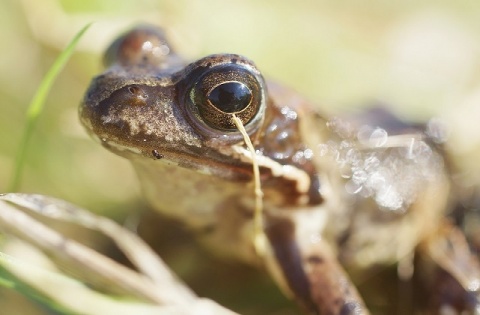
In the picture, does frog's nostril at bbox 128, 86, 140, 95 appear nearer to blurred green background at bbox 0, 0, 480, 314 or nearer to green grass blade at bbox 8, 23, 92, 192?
green grass blade at bbox 8, 23, 92, 192

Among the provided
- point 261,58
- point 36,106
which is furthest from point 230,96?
point 261,58

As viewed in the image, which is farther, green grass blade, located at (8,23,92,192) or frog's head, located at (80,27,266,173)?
green grass blade, located at (8,23,92,192)

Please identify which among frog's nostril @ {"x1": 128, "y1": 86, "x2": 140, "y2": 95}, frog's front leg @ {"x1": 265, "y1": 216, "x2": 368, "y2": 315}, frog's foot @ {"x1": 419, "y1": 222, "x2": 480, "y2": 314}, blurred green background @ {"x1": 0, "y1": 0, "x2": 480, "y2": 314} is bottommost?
frog's front leg @ {"x1": 265, "y1": 216, "x2": 368, "y2": 315}

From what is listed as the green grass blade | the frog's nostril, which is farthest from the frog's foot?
the green grass blade

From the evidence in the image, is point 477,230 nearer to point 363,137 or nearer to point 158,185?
point 363,137

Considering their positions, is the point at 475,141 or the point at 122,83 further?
the point at 475,141

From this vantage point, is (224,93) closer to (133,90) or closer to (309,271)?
(133,90)

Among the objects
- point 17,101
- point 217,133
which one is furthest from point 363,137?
point 17,101

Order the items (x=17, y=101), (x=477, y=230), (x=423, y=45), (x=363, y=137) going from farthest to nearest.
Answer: (x=423, y=45)
(x=17, y=101)
(x=477, y=230)
(x=363, y=137)
